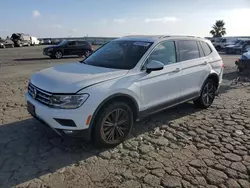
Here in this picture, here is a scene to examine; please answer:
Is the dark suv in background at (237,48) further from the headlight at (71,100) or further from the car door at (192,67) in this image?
the headlight at (71,100)

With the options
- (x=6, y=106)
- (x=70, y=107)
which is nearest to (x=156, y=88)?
(x=70, y=107)

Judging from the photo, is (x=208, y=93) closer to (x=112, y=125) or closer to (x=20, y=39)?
(x=112, y=125)

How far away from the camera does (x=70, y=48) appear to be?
19844 mm

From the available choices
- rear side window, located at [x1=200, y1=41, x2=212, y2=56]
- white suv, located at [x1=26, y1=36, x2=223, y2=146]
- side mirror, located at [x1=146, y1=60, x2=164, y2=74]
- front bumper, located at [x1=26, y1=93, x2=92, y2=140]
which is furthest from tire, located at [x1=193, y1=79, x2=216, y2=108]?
front bumper, located at [x1=26, y1=93, x2=92, y2=140]

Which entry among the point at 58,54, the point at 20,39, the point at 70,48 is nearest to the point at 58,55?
the point at 58,54

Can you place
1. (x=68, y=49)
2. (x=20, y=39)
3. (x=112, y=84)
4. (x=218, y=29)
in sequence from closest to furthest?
(x=112, y=84), (x=68, y=49), (x=20, y=39), (x=218, y=29)

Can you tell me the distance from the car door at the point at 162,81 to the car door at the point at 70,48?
16087mm

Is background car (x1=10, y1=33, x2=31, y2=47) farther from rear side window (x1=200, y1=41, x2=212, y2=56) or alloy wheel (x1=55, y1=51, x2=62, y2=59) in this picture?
rear side window (x1=200, y1=41, x2=212, y2=56)

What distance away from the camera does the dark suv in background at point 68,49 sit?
19094 millimetres

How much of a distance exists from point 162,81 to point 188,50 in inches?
49.9

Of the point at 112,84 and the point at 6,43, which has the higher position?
the point at 6,43

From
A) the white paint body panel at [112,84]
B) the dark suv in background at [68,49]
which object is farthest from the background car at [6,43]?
the white paint body panel at [112,84]

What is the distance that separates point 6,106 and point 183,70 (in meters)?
4.44

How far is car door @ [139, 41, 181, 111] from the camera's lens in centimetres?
420
